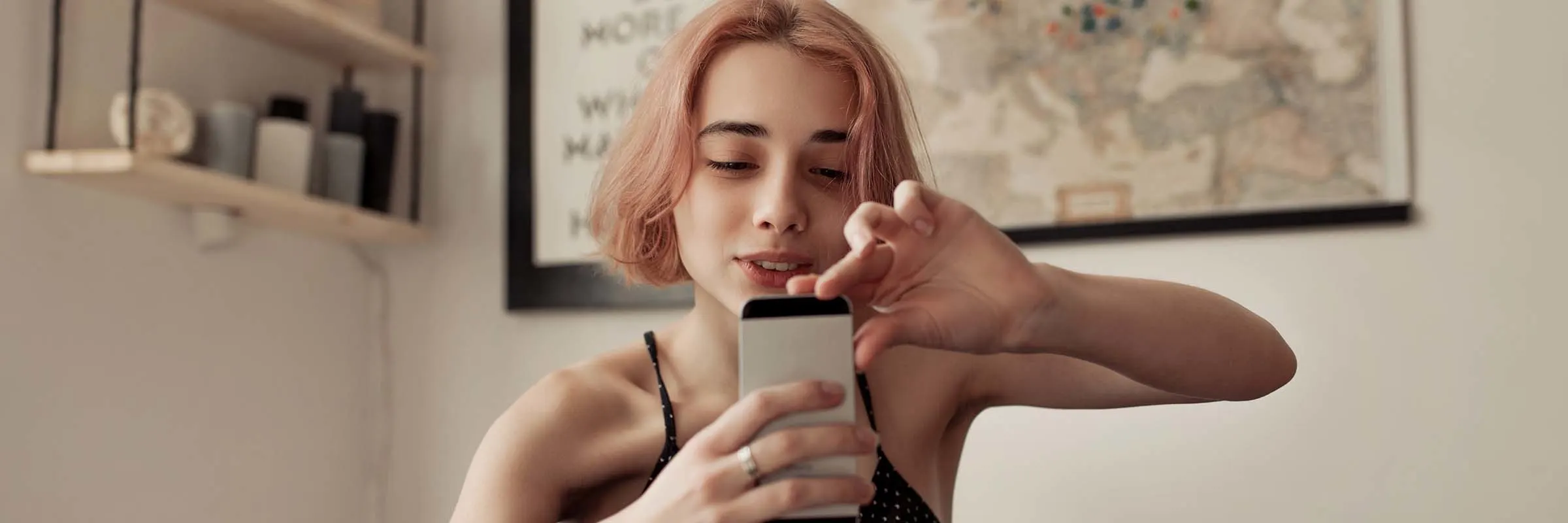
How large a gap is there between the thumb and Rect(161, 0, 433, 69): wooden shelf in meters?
1.15

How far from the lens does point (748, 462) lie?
65 cm

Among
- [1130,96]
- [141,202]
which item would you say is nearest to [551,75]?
[141,202]

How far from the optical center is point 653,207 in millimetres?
884

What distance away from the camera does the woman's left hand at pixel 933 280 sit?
64cm

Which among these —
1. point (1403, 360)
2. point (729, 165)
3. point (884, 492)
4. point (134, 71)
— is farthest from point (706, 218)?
point (1403, 360)

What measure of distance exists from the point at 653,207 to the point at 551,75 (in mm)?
1018

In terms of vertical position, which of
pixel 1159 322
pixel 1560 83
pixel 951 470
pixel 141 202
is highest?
pixel 1560 83

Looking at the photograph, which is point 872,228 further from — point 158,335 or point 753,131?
point 158,335

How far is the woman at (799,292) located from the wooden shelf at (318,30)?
81 centimetres

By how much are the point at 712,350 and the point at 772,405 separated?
0.30m

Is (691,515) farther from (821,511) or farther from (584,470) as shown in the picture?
(584,470)

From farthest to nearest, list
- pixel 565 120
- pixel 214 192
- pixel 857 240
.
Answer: pixel 565 120
pixel 214 192
pixel 857 240

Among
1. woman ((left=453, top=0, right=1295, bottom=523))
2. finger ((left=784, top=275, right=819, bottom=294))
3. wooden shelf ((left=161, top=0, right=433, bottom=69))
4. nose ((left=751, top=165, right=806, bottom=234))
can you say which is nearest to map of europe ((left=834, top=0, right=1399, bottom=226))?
woman ((left=453, top=0, right=1295, bottom=523))

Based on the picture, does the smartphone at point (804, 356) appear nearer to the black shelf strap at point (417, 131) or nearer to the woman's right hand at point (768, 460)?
the woman's right hand at point (768, 460)
